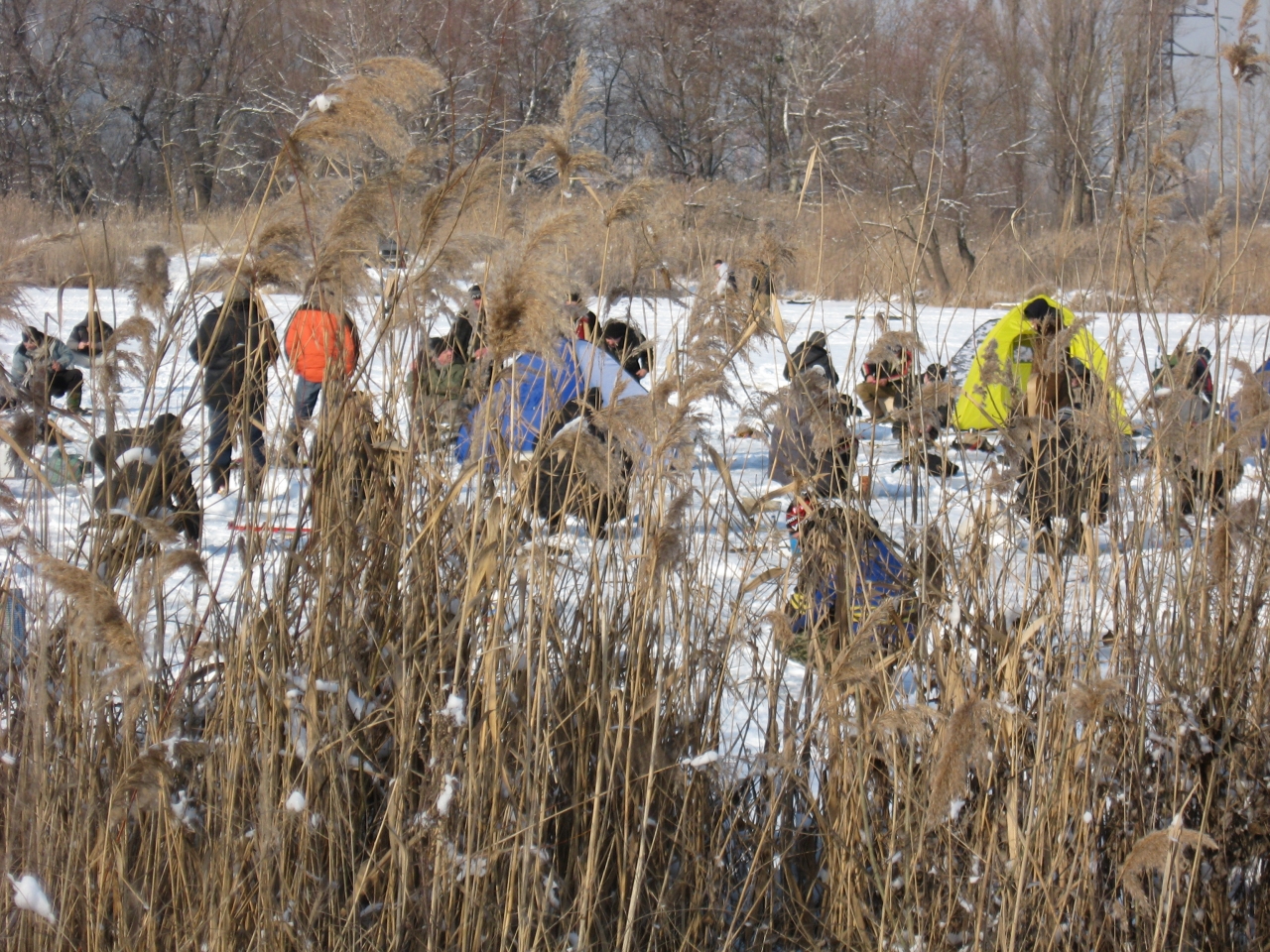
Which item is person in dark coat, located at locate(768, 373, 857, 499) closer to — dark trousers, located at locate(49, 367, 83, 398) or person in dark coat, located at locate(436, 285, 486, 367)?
person in dark coat, located at locate(436, 285, 486, 367)

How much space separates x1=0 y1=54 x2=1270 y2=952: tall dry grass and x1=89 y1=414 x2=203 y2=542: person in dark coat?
0.19 ft

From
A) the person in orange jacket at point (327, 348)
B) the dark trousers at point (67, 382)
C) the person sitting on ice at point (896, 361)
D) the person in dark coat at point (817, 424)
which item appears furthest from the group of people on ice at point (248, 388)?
the dark trousers at point (67, 382)

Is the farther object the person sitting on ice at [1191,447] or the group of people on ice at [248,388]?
the person sitting on ice at [1191,447]

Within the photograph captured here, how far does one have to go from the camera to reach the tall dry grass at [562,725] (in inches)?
57.1

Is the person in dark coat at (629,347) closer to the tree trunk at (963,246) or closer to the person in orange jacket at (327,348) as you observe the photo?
the person in orange jacket at (327,348)

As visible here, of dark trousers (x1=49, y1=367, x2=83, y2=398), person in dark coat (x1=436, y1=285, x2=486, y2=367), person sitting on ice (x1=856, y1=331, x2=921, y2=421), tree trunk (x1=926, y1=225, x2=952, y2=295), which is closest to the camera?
person in dark coat (x1=436, y1=285, x2=486, y2=367)

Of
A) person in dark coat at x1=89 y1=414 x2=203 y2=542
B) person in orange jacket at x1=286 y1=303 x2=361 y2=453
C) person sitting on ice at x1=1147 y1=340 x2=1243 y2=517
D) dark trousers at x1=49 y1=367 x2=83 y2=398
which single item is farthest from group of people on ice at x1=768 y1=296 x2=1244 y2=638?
dark trousers at x1=49 y1=367 x2=83 y2=398

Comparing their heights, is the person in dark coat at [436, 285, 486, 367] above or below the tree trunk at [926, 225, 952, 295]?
below

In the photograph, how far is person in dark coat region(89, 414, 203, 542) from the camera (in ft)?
5.08

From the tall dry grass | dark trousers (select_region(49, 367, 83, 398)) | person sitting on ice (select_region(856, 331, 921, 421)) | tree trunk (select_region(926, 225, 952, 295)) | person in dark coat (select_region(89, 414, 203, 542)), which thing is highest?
tree trunk (select_region(926, 225, 952, 295))

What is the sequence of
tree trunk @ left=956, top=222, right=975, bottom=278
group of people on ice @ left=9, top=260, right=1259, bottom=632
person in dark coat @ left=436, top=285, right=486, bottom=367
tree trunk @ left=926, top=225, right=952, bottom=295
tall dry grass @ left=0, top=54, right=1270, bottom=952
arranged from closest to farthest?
tall dry grass @ left=0, top=54, right=1270, bottom=952, group of people on ice @ left=9, top=260, right=1259, bottom=632, person in dark coat @ left=436, top=285, right=486, bottom=367, tree trunk @ left=926, top=225, right=952, bottom=295, tree trunk @ left=956, top=222, right=975, bottom=278

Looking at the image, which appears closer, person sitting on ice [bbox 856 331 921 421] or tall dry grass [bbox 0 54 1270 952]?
tall dry grass [bbox 0 54 1270 952]

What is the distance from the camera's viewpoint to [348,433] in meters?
1.57

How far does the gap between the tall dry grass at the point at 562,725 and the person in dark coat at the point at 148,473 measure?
0.19 feet
